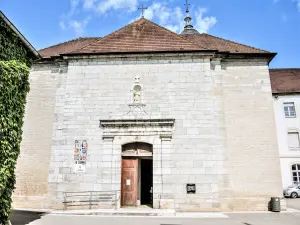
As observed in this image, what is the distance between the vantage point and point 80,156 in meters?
11.4

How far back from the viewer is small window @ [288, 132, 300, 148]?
21.7 m

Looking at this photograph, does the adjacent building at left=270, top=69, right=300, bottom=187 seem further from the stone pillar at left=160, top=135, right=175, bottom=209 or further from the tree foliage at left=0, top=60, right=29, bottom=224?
the tree foliage at left=0, top=60, right=29, bottom=224

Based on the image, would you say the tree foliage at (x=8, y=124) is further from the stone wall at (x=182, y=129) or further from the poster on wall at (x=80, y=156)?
the stone wall at (x=182, y=129)

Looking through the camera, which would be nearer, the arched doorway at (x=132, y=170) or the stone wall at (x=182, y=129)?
the stone wall at (x=182, y=129)

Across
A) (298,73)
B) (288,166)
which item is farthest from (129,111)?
(298,73)

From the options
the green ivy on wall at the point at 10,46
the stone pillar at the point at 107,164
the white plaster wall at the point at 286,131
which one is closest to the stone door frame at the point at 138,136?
the stone pillar at the point at 107,164

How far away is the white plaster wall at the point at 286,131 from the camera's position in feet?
69.8

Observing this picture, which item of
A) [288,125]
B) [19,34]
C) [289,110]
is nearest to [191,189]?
[19,34]

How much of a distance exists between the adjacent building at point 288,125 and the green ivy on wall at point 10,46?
20.2 meters

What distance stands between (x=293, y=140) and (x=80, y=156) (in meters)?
18.3

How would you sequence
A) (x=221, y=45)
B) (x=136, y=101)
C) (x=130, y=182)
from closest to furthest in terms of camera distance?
(x=130, y=182)
(x=136, y=101)
(x=221, y=45)

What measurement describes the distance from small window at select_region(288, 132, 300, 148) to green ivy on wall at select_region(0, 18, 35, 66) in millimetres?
20950

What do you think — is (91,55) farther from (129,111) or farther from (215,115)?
(215,115)

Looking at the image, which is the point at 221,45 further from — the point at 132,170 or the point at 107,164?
the point at 107,164
